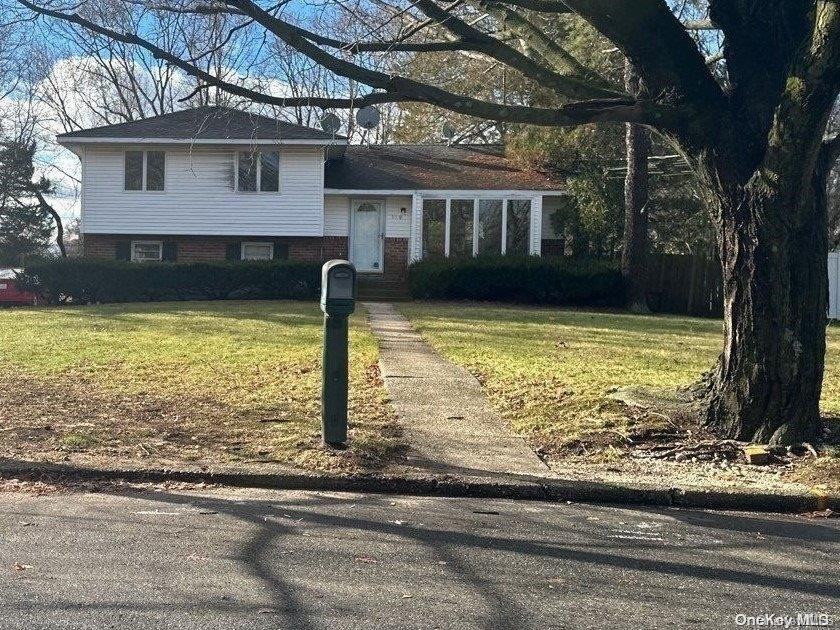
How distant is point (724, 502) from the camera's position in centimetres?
621

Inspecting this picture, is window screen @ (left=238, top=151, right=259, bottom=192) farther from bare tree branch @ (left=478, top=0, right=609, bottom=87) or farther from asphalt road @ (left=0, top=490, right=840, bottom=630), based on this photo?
asphalt road @ (left=0, top=490, right=840, bottom=630)

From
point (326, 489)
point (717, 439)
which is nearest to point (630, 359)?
point (717, 439)

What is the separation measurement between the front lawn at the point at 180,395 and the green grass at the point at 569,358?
54.5 inches

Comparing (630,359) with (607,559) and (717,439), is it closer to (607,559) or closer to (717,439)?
(717,439)

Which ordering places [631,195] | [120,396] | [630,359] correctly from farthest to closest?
[631,195], [630,359], [120,396]

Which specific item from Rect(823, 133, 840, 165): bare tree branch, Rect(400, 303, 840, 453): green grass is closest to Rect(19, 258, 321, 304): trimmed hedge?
Rect(400, 303, 840, 453): green grass

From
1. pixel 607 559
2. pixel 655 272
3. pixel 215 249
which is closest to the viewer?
pixel 607 559

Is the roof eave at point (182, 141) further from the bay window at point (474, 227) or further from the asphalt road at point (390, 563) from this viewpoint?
the asphalt road at point (390, 563)

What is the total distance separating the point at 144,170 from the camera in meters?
26.3

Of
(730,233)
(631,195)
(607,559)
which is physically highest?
(631,195)

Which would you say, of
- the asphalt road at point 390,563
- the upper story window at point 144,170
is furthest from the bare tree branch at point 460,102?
the upper story window at point 144,170

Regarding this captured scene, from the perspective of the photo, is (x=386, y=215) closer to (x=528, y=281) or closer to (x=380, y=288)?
(x=380, y=288)

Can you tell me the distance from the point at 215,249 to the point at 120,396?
18.3 meters

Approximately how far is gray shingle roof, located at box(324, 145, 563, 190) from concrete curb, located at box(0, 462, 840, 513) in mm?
20210
